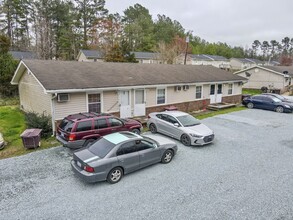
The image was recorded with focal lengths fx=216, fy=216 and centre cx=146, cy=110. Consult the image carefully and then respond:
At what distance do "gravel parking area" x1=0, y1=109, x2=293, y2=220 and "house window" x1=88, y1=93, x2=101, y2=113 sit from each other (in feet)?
12.7

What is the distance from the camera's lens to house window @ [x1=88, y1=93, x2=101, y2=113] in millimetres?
13250

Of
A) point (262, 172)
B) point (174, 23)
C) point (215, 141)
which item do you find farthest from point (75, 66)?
point (174, 23)

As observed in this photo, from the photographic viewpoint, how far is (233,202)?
6250 mm

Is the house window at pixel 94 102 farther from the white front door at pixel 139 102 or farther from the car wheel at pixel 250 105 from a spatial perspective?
the car wheel at pixel 250 105

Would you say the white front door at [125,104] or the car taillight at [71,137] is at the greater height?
the white front door at [125,104]

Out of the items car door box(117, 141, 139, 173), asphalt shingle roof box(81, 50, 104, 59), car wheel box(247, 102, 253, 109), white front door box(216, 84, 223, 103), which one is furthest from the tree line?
car door box(117, 141, 139, 173)

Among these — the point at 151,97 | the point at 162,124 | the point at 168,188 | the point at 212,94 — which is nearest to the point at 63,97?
the point at 162,124

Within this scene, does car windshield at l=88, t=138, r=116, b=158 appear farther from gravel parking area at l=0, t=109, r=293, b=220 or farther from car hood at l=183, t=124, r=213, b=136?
car hood at l=183, t=124, r=213, b=136

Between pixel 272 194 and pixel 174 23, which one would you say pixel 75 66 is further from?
pixel 174 23

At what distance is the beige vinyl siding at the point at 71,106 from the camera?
471 inches

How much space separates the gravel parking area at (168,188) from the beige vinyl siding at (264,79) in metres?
27.3

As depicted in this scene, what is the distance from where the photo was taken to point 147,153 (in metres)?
8.09

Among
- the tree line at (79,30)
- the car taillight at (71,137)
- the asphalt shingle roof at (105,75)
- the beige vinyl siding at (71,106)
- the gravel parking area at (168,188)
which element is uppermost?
the tree line at (79,30)

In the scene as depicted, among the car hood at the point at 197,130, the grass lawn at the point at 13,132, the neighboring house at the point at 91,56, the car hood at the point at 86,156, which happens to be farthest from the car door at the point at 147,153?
the neighboring house at the point at 91,56
